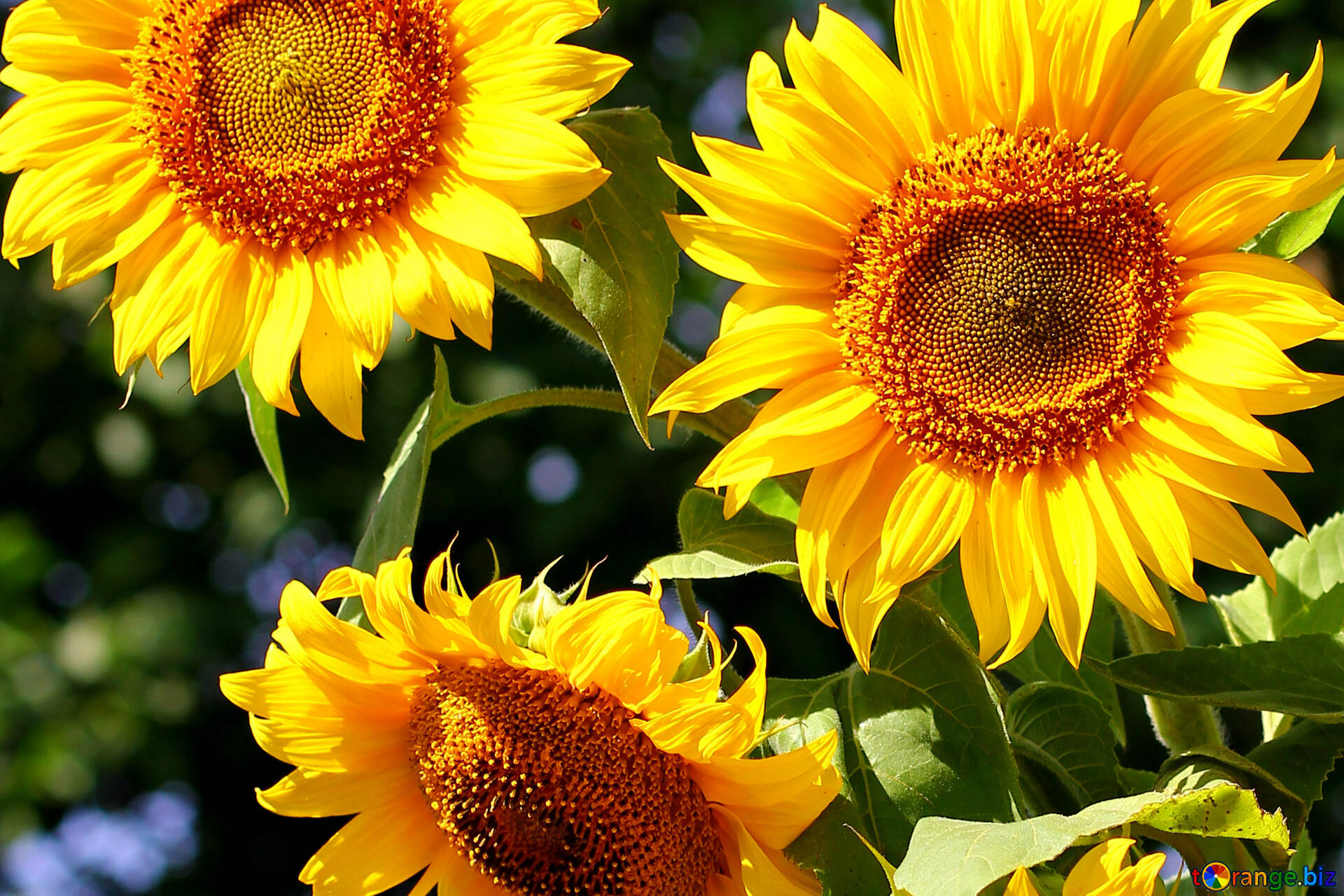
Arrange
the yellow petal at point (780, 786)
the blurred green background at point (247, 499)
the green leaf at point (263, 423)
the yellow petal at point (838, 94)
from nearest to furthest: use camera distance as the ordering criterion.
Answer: the yellow petal at point (780, 786) → the yellow petal at point (838, 94) → the green leaf at point (263, 423) → the blurred green background at point (247, 499)

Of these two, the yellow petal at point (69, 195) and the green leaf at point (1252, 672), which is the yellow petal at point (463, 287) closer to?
the yellow petal at point (69, 195)

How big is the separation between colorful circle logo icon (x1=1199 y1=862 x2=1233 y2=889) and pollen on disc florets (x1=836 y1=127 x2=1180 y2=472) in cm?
37

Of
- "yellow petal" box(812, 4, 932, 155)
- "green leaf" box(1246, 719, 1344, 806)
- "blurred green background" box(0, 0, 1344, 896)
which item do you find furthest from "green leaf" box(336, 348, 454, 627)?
"blurred green background" box(0, 0, 1344, 896)

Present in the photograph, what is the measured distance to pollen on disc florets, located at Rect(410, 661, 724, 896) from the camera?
1229 mm

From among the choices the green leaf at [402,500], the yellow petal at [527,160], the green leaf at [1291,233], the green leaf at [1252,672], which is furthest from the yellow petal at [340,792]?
the green leaf at [1291,233]

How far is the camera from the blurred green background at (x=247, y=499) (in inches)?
172

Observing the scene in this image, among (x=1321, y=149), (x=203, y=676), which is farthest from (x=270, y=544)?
(x=1321, y=149)

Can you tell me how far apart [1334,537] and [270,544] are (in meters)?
3.50

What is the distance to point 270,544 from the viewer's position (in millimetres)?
4555

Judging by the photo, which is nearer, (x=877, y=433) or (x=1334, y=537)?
(x=877, y=433)

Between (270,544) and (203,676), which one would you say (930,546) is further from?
(203,676)

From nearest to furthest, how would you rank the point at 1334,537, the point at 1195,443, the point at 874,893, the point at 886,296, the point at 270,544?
the point at 874,893
the point at 1195,443
the point at 886,296
the point at 1334,537
the point at 270,544

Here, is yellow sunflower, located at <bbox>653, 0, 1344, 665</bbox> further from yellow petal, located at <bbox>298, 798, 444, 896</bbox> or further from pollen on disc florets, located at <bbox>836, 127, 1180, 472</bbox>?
yellow petal, located at <bbox>298, 798, 444, 896</bbox>

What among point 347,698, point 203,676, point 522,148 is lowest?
point 203,676
